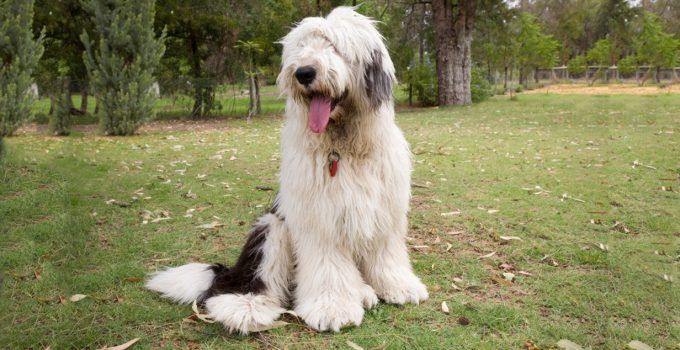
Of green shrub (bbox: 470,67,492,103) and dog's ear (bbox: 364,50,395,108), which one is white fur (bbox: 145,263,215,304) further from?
green shrub (bbox: 470,67,492,103)

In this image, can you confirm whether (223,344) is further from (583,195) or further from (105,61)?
(105,61)

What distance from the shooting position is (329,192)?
2.99m

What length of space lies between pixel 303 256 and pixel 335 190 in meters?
0.49

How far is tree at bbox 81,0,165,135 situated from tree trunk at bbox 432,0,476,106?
33.9 ft

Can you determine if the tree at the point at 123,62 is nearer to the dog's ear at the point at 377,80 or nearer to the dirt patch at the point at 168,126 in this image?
the dirt patch at the point at 168,126

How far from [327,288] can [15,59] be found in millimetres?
10517

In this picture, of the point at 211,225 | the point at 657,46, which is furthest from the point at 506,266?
the point at 657,46

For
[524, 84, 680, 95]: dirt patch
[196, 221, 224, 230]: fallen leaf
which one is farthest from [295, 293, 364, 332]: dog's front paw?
[524, 84, 680, 95]: dirt patch

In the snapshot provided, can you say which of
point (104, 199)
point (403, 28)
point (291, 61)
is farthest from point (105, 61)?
point (403, 28)

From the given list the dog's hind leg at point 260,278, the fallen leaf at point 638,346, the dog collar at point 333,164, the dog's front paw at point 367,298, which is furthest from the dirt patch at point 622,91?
the dog's hind leg at point 260,278

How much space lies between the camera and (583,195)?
5.96 metres

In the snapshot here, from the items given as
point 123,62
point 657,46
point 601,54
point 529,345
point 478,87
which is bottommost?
point 529,345

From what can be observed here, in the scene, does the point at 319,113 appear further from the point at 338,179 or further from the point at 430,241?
the point at 430,241

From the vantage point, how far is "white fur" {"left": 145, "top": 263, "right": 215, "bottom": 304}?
10.7 ft
